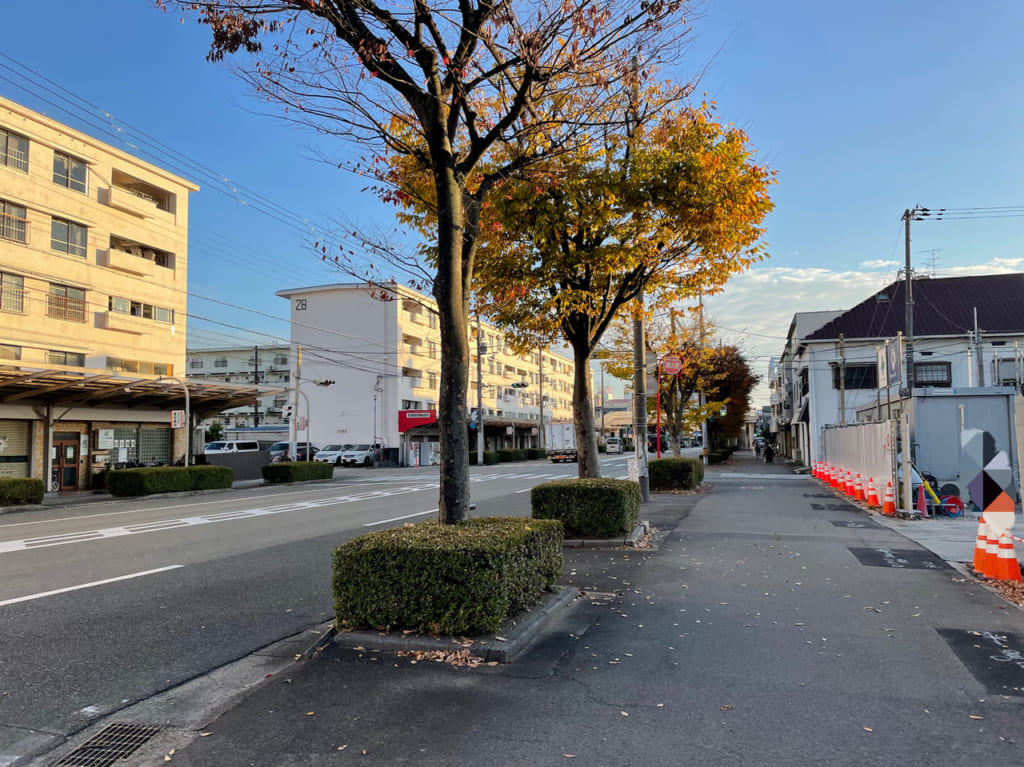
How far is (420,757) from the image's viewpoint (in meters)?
3.56

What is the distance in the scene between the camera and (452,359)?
632cm

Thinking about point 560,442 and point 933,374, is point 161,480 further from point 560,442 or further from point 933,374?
point 933,374

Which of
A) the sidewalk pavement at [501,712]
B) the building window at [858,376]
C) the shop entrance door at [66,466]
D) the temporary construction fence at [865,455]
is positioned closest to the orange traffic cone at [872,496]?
the temporary construction fence at [865,455]

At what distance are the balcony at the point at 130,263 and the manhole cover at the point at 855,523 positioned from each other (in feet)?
93.4

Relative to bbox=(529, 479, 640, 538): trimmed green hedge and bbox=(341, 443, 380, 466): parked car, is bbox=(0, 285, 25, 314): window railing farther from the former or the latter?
bbox=(341, 443, 380, 466): parked car

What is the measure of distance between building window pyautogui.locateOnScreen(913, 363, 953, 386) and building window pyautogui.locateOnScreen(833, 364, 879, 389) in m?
2.13

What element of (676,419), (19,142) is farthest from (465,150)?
(676,419)

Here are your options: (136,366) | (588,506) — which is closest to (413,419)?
(136,366)

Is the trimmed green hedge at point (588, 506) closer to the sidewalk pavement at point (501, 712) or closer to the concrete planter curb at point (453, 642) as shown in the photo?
the sidewalk pavement at point (501, 712)

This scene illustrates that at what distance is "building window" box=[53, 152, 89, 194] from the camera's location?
1079 inches

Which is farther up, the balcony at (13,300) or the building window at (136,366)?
the balcony at (13,300)

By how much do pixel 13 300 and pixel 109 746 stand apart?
27223 mm

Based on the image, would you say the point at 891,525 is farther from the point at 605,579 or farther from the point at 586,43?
the point at 586,43

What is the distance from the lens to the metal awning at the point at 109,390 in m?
21.3
